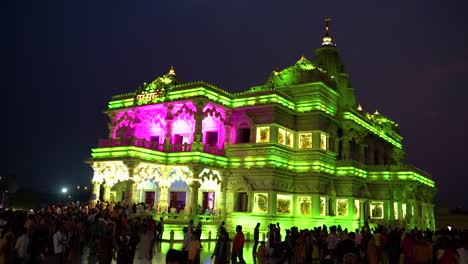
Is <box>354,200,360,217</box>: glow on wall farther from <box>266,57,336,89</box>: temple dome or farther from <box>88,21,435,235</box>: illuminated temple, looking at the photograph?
<box>266,57,336,89</box>: temple dome

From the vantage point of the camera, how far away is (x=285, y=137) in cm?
4066

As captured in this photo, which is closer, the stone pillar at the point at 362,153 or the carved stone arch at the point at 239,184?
the carved stone arch at the point at 239,184

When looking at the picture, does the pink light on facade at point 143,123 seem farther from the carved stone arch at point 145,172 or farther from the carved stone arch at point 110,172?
the carved stone arch at point 110,172

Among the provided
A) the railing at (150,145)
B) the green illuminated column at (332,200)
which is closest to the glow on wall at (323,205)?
the green illuminated column at (332,200)

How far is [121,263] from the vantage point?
12.2 meters

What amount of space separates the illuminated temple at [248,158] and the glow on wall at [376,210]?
10cm

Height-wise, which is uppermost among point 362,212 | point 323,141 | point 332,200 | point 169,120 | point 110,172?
point 169,120

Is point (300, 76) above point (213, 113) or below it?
above

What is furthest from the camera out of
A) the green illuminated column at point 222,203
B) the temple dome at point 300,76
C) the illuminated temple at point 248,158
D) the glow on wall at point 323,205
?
the temple dome at point 300,76

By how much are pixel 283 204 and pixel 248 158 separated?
488 centimetres

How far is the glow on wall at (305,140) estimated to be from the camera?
41.2 m

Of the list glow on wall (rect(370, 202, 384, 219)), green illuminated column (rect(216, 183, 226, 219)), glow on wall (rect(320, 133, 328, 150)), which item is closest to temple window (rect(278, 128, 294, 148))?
glow on wall (rect(320, 133, 328, 150))

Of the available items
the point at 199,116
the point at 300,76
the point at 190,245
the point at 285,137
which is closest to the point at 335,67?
the point at 300,76

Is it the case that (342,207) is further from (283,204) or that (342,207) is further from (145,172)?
(145,172)
